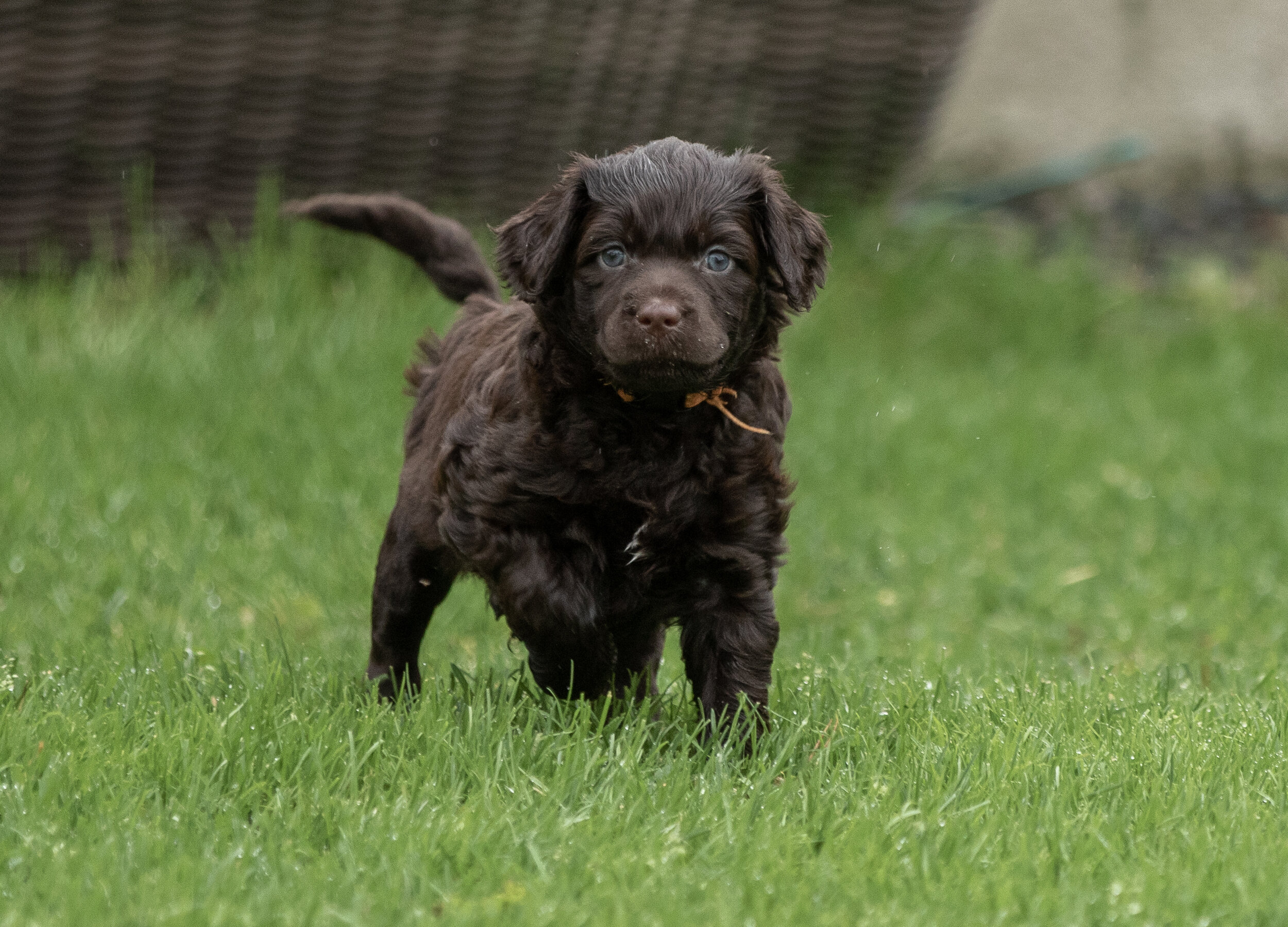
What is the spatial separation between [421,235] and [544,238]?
107 centimetres

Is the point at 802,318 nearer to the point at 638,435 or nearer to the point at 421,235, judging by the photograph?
the point at 421,235

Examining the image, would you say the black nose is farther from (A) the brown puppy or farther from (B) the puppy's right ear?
(B) the puppy's right ear

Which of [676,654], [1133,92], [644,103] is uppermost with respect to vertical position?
[644,103]

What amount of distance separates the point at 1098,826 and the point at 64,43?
5537mm

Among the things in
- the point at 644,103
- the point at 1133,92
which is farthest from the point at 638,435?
the point at 1133,92

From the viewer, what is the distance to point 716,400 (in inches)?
131

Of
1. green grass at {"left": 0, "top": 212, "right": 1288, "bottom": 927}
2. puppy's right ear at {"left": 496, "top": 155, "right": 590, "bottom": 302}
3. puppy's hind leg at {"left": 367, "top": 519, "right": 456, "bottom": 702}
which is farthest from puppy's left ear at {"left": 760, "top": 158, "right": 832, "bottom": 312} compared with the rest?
puppy's hind leg at {"left": 367, "top": 519, "right": 456, "bottom": 702}

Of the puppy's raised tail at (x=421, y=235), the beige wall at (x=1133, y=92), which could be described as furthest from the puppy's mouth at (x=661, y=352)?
the beige wall at (x=1133, y=92)

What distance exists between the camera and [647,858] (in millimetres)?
2693

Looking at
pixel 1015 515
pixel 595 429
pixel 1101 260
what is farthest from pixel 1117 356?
pixel 595 429

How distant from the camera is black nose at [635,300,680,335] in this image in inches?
119

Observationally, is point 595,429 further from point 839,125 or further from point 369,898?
point 839,125

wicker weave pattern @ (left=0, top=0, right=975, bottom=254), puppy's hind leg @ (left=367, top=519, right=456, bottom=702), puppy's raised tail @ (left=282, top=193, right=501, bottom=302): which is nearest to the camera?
puppy's hind leg @ (left=367, top=519, right=456, bottom=702)

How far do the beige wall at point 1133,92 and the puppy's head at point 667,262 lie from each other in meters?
6.53
